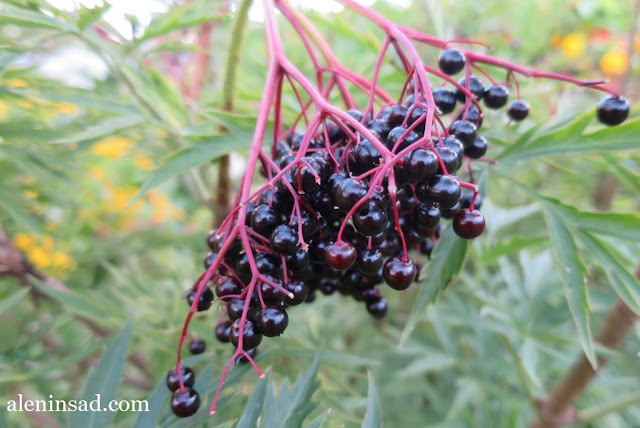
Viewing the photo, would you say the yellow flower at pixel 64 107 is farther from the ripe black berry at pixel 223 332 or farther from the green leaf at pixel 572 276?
the green leaf at pixel 572 276

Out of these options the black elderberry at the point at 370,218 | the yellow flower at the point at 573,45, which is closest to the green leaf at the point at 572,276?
the black elderberry at the point at 370,218

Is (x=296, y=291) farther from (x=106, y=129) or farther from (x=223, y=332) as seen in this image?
(x=106, y=129)

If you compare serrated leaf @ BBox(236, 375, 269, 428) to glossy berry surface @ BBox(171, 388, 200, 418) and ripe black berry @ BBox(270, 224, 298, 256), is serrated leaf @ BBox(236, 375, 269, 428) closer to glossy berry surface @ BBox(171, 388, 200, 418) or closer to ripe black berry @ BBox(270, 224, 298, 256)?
glossy berry surface @ BBox(171, 388, 200, 418)

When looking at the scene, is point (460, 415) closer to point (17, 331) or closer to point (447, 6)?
point (17, 331)

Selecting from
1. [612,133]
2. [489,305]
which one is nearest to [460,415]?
[489,305]

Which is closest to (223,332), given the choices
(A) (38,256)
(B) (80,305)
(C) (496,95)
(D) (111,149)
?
(B) (80,305)

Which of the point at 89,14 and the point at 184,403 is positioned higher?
the point at 89,14

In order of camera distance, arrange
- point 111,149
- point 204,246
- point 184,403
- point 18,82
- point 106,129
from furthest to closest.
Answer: point 111,149 < point 204,246 < point 18,82 < point 106,129 < point 184,403
